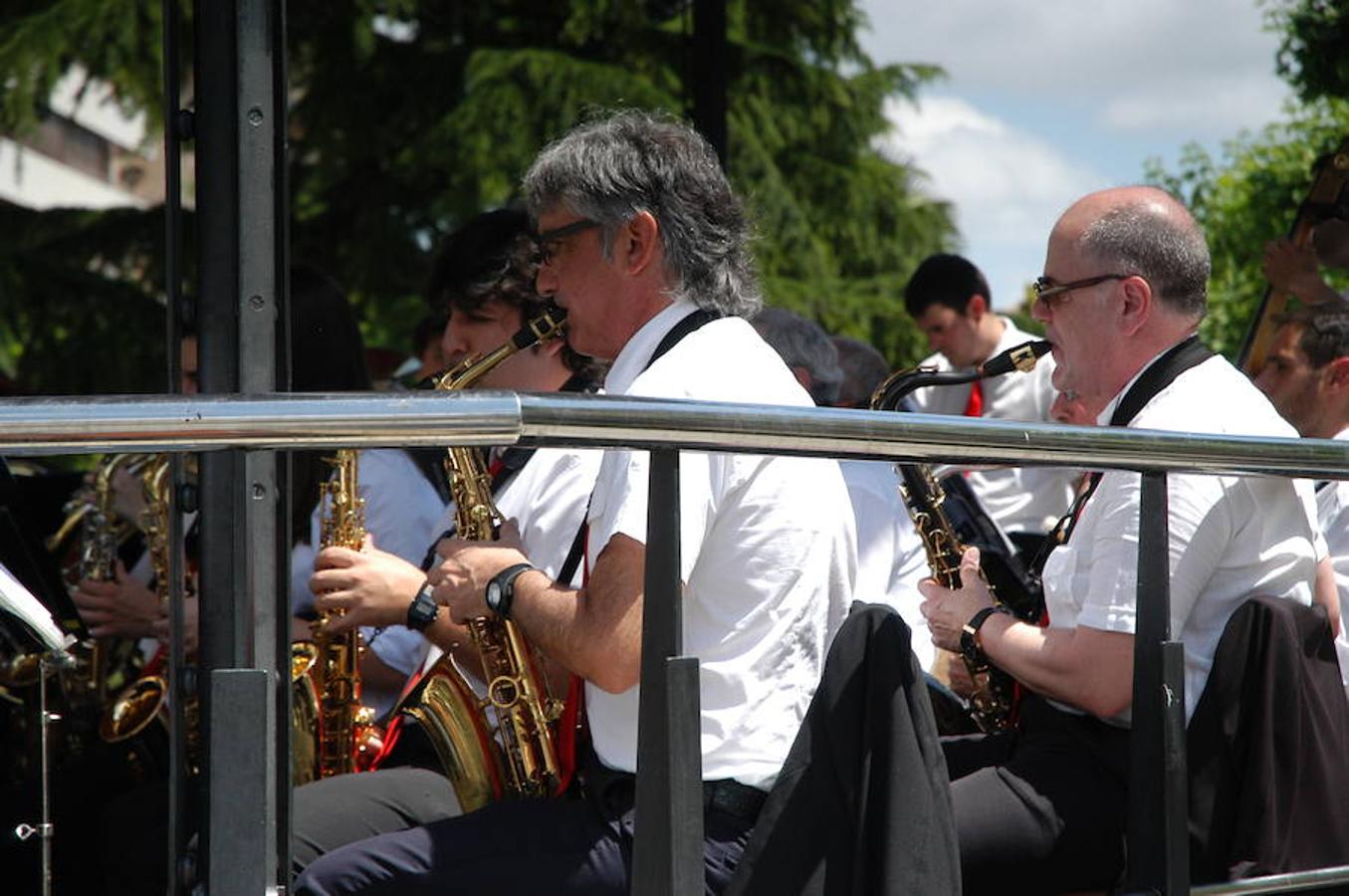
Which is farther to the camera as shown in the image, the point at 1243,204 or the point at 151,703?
the point at 1243,204

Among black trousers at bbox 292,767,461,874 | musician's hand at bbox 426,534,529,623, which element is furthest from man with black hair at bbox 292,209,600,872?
musician's hand at bbox 426,534,529,623

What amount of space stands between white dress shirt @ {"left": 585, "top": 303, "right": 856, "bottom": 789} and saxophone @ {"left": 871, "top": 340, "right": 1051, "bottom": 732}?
0.51 m

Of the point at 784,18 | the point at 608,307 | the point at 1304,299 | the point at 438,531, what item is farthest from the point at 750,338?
the point at 784,18

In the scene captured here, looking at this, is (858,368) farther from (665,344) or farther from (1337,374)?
(665,344)

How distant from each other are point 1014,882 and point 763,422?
40.9 inches

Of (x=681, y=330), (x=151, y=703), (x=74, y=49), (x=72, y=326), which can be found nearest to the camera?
(x=681, y=330)

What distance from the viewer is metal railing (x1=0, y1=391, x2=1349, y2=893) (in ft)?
5.41

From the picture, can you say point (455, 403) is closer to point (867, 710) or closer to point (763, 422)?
point (763, 422)

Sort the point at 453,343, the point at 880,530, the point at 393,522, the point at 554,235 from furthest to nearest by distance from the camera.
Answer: the point at 880,530 < the point at 453,343 < the point at 393,522 < the point at 554,235

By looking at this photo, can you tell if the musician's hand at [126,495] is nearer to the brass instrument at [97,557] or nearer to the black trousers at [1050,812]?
the brass instrument at [97,557]

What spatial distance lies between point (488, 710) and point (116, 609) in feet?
5.19

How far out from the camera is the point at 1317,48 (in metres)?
4.82

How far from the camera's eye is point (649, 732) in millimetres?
1900

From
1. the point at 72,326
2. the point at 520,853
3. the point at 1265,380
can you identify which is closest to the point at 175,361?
the point at 520,853
